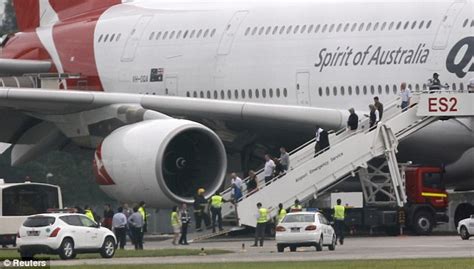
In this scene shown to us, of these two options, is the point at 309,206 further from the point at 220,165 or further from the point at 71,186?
the point at 71,186

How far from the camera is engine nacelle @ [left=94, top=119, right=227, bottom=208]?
128 feet

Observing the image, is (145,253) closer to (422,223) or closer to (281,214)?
(281,214)

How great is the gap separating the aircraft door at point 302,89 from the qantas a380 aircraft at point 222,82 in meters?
0.03

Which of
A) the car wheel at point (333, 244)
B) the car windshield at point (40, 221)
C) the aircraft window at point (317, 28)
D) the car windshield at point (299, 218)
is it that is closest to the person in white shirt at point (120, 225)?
the car windshield at point (40, 221)

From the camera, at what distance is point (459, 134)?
1545 inches

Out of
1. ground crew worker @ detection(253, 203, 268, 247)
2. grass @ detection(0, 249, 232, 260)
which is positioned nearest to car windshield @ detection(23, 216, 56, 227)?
grass @ detection(0, 249, 232, 260)

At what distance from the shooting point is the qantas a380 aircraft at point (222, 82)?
39.1 metres

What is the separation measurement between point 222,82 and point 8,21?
31.7 m

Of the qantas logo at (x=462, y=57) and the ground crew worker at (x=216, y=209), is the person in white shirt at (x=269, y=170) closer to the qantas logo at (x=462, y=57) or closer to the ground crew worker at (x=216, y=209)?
the ground crew worker at (x=216, y=209)

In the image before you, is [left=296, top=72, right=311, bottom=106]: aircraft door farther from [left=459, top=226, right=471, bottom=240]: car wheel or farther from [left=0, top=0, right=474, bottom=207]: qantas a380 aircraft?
[left=459, top=226, right=471, bottom=240]: car wheel

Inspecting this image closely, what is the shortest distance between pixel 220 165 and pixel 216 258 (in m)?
8.07

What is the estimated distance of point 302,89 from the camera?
41688mm

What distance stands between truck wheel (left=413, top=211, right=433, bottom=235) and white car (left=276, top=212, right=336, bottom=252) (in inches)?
225

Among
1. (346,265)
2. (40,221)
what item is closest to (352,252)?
(346,265)
